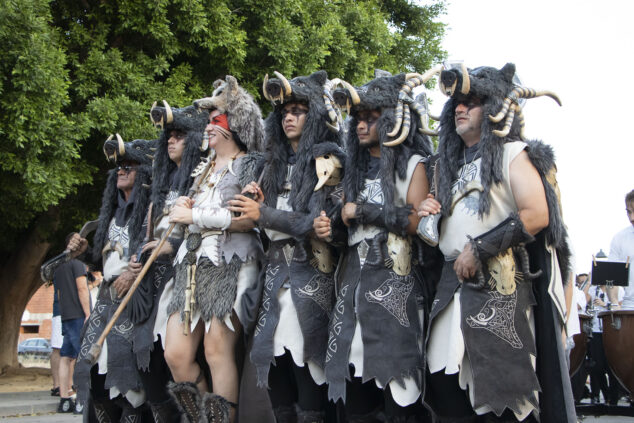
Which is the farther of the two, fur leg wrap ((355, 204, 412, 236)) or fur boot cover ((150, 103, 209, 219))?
fur boot cover ((150, 103, 209, 219))

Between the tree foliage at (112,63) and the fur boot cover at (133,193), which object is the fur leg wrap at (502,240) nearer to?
the fur boot cover at (133,193)

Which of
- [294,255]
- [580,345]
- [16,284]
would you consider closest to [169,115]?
[294,255]

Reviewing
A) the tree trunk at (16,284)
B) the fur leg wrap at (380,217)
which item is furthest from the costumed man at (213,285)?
the tree trunk at (16,284)

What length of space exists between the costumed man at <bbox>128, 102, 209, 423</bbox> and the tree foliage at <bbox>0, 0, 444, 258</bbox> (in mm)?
4036

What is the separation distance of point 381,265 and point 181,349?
4.90ft

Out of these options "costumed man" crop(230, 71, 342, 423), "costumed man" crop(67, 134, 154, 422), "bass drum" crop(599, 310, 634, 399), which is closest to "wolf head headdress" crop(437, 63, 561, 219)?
"costumed man" crop(230, 71, 342, 423)

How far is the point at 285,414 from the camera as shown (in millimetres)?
4391

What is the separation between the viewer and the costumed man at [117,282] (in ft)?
17.3

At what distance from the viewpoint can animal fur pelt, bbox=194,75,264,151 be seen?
5.16m

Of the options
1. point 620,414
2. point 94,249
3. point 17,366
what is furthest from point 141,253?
point 17,366

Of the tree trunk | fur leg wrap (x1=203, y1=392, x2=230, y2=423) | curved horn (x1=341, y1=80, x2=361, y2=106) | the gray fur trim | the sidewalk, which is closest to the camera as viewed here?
curved horn (x1=341, y1=80, x2=361, y2=106)

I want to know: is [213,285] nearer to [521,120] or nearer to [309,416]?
[309,416]

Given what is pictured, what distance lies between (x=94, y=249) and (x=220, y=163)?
1.46m

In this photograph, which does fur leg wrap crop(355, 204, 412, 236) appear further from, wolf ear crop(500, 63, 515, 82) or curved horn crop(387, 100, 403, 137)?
wolf ear crop(500, 63, 515, 82)
